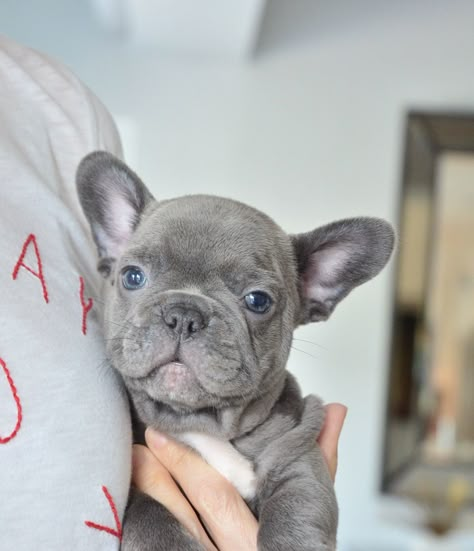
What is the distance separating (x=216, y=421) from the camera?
98 centimetres

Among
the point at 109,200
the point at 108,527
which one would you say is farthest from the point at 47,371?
the point at 109,200

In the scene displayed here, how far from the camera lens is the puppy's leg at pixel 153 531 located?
854 millimetres

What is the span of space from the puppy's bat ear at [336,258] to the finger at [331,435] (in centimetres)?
15

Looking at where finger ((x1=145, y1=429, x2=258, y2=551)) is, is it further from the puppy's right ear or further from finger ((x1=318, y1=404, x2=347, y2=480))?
the puppy's right ear

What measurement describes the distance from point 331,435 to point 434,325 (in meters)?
2.36

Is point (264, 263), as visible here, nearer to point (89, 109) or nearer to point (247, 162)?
point (89, 109)

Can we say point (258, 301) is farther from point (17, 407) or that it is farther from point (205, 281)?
point (17, 407)

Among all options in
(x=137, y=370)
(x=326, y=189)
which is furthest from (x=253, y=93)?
(x=137, y=370)

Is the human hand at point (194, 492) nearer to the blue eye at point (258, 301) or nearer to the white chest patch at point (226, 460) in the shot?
the white chest patch at point (226, 460)

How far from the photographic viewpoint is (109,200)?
1.13m

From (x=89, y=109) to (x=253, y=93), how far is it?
8.05 feet

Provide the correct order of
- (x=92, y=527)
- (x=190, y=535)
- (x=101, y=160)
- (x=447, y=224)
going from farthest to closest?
(x=447, y=224) < (x=101, y=160) < (x=190, y=535) < (x=92, y=527)

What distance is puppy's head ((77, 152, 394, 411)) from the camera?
91 cm

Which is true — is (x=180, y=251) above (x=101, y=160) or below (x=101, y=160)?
below
